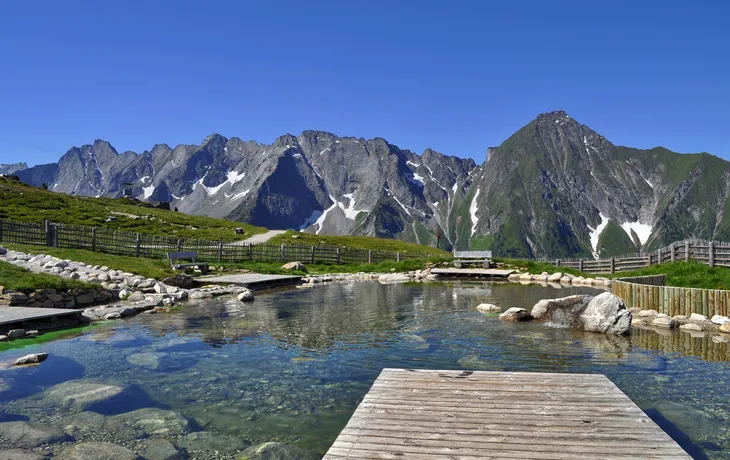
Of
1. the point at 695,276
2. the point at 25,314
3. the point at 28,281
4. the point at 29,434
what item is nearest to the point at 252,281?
the point at 28,281

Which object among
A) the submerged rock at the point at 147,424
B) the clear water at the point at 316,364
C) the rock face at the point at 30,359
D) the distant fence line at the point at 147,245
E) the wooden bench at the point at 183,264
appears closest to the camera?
the submerged rock at the point at 147,424

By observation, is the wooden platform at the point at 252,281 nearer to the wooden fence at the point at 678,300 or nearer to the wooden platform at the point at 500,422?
the wooden fence at the point at 678,300

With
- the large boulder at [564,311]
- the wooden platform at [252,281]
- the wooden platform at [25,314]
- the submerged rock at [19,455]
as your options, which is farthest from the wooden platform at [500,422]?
the wooden platform at [252,281]

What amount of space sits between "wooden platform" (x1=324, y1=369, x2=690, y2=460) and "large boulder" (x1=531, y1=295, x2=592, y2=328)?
366 inches

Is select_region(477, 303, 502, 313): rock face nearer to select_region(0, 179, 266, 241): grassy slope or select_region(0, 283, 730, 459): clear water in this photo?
select_region(0, 283, 730, 459): clear water

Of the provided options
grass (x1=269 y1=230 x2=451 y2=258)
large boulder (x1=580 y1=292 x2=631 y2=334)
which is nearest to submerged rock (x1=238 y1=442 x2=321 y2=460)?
large boulder (x1=580 y1=292 x2=631 y2=334)

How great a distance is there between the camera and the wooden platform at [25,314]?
15.3 metres

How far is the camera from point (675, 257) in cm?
3669

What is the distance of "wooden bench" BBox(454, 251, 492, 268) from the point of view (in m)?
46.5

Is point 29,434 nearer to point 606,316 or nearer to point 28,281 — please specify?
point 28,281

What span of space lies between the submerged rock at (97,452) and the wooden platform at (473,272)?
37444 mm

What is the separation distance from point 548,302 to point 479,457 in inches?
563

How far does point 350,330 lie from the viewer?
55.1ft

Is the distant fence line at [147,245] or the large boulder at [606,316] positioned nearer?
the large boulder at [606,316]
